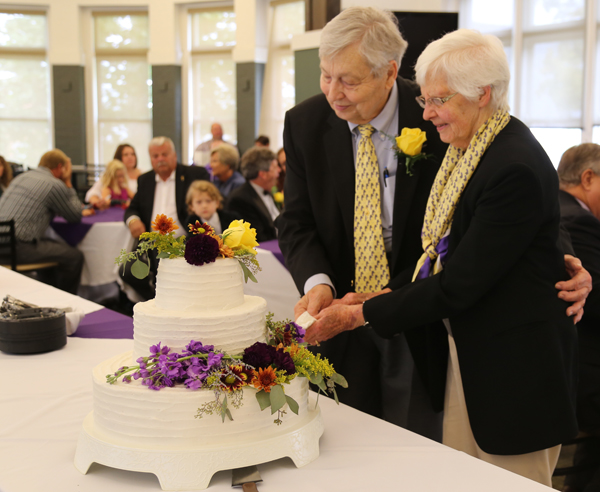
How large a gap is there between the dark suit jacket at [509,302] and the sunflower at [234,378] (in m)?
0.64

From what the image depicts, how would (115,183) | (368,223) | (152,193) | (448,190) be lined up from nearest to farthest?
(448,190)
(368,223)
(152,193)
(115,183)

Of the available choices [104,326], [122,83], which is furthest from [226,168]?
[122,83]

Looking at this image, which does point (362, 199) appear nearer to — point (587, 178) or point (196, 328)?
point (196, 328)

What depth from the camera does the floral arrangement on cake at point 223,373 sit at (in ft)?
3.70

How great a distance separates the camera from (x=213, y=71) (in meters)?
12.5

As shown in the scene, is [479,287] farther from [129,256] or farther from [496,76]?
[129,256]

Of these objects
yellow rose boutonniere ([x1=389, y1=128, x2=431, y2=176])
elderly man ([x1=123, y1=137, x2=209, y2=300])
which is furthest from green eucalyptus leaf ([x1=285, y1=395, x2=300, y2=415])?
elderly man ([x1=123, y1=137, x2=209, y2=300])

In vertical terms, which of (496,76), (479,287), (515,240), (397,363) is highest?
(496,76)

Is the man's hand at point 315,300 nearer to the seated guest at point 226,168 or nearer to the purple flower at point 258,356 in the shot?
the purple flower at point 258,356

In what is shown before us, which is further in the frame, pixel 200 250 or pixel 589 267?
pixel 589 267

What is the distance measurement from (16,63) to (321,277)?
42.2 ft

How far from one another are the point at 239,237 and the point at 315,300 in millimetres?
626

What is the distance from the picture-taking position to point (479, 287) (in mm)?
1545

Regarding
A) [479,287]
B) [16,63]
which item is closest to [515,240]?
[479,287]
